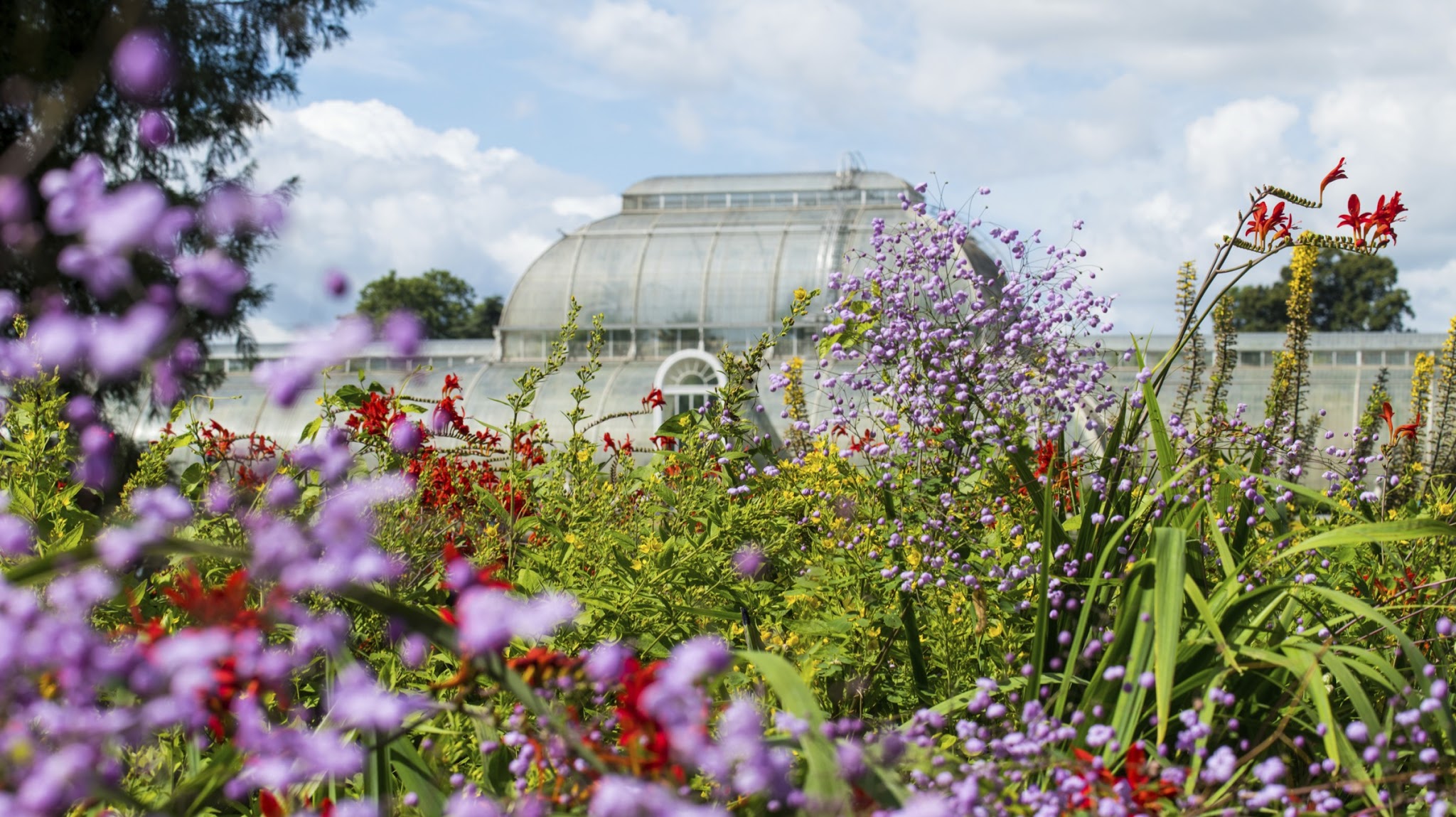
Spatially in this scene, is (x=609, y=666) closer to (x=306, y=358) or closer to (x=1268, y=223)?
(x=306, y=358)

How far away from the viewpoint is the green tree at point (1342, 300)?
5016cm

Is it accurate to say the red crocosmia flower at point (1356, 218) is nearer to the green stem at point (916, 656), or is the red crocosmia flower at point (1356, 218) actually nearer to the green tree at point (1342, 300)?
the green stem at point (916, 656)

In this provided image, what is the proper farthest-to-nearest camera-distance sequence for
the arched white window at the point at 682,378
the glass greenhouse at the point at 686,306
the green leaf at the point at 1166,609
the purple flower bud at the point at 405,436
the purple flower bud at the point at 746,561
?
1. the glass greenhouse at the point at 686,306
2. the arched white window at the point at 682,378
3. the purple flower bud at the point at 746,561
4. the purple flower bud at the point at 405,436
5. the green leaf at the point at 1166,609

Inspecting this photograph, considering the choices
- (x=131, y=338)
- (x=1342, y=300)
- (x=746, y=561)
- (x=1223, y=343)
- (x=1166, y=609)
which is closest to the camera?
(x=131, y=338)

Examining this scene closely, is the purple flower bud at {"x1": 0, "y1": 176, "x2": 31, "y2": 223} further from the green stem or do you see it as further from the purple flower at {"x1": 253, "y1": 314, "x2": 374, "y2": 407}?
the green stem

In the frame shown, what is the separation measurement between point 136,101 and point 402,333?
34.9 feet

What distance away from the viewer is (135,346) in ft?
3.95

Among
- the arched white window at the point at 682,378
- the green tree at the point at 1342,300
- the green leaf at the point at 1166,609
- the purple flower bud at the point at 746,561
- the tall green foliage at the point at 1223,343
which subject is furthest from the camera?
the green tree at the point at 1342,300

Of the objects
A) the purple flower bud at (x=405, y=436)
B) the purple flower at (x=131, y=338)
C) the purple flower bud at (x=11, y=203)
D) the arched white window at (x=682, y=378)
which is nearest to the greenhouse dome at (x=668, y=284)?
the arched white window at (x=682, y=378)

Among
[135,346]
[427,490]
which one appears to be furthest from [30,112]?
[135,346]

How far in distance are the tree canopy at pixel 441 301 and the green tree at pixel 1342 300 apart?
105ft

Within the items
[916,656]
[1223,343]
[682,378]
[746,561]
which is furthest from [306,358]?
[682,378]

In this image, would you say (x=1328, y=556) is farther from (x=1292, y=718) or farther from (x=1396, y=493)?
(x=1396, y=493)

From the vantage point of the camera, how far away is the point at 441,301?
56.0 meters
